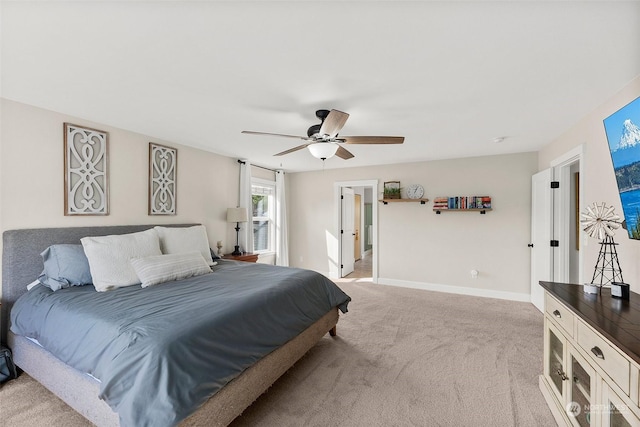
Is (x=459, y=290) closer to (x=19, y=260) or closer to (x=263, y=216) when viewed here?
(x=263, y=216)

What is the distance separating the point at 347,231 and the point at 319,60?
4.80m

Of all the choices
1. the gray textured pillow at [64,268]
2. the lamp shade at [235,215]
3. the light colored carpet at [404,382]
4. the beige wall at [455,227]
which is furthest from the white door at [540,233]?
the gray textured pillow at [64,268]

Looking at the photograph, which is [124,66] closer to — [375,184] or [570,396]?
[570,396]

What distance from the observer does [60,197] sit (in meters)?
2.65

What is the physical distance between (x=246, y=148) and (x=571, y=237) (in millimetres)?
4693

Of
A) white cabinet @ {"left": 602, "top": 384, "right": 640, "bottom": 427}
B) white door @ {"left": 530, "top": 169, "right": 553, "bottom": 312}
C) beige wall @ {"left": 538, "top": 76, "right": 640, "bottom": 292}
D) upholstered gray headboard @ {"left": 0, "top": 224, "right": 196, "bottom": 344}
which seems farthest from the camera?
white door @ {"left": 530, "top": 169, "right": 553, "bottom": 312}

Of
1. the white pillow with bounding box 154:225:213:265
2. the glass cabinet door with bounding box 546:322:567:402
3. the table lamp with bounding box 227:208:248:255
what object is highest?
the table lamp with bounding box 227:208:248:255

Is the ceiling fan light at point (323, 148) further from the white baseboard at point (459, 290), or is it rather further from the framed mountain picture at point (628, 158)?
the white baseboard at point (459, 290)

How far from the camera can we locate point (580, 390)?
5.05ft

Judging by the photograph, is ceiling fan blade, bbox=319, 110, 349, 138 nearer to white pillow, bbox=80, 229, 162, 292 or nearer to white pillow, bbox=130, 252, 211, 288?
white pillow, bbox=130, 252, 211, 288

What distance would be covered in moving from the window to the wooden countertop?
4.61m

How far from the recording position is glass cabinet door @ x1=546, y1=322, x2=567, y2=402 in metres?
1.78

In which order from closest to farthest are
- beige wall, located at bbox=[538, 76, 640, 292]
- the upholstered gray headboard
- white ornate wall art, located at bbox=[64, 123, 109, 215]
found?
beige wall, located at bbox=[538, 76, 640, 292]
the upholstered gray headboard
white ornate wall art, located at bbox=[64, 123, 109, 215]

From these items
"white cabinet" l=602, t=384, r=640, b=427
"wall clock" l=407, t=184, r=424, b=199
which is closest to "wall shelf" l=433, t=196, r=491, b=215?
"wall clock" l=407, t=184, r=424, b=199
